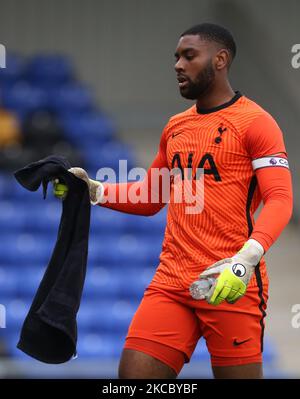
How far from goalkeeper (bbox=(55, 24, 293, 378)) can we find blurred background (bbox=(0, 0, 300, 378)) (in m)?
2.99

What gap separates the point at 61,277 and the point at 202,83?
1022 mm

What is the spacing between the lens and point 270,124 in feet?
11.8

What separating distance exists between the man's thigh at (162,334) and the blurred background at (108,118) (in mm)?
2969

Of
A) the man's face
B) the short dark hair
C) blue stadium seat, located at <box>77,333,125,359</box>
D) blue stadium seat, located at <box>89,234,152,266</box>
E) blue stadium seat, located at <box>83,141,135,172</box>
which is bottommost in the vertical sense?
blue stadium seat, located at <box>77,333,125,359</box>

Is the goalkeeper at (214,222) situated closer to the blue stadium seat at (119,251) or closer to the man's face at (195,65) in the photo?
the man's face at (195,65)

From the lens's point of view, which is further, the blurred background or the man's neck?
the blurred background

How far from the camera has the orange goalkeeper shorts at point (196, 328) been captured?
11.8 ft

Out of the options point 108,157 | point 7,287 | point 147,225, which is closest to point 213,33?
point 7,287

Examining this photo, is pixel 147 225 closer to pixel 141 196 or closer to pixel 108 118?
pixel 108 118

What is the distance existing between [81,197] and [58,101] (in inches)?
285

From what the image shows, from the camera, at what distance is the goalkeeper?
358 centimetres

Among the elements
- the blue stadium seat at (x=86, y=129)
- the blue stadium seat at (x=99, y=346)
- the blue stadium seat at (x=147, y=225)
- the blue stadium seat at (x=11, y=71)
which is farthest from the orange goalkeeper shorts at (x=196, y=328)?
the blue stadium seat at (x=11, y=71)

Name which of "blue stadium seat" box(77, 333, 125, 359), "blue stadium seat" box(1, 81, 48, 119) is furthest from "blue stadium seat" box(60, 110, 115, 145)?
"blue stadium seat" box(77, 333, 125, 359)

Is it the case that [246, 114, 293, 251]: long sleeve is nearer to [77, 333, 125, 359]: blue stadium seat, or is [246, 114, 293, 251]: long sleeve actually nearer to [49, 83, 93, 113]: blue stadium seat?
[77, 333, 125, 359]: blue stadium seat
